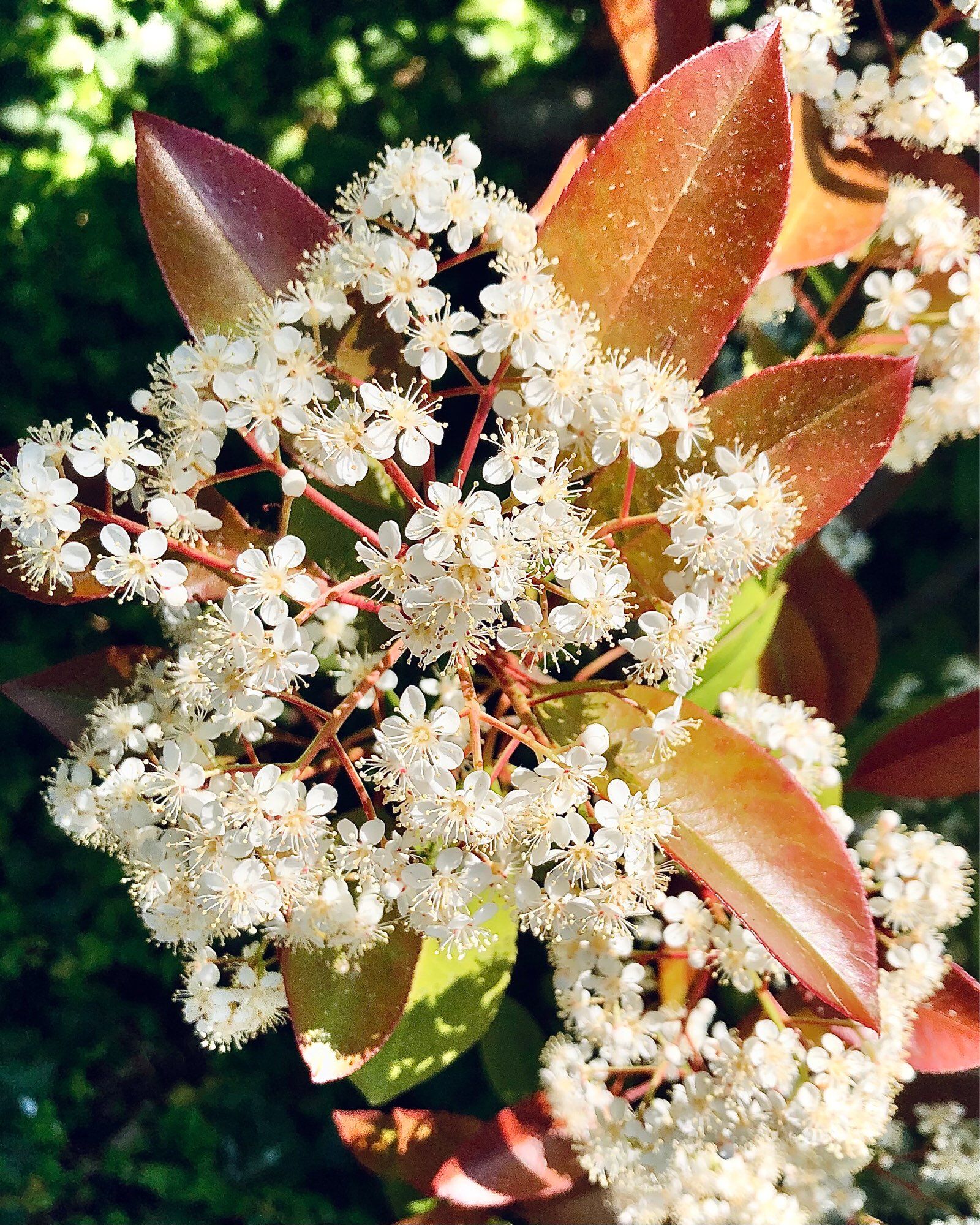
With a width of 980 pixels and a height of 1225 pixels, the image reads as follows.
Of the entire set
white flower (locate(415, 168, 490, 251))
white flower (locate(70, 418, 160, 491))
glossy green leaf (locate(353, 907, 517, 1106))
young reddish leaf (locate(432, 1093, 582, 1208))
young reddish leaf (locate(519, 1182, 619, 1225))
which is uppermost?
white flower (locate(415, 168, 490, 251))

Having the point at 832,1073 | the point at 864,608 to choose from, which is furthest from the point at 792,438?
the point at 832,1073

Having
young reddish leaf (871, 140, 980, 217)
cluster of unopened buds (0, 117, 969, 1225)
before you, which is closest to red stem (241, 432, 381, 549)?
cluster of unopened buds (0, 117, 969, 1225)

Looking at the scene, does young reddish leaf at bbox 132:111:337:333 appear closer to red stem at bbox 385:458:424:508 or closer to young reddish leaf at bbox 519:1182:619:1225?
red stem at bbox 385:458:424:508

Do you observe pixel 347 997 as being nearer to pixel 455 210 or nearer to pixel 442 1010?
pixel 442 1010

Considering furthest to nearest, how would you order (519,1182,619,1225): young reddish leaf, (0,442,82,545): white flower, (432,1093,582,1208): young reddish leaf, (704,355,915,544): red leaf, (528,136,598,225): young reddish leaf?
(519,1182,619,1225): young reddish leaf → (432,1093,582,1208): young reddish leaf → (528,136,598,225): young reddish leaf → (704,355,915,544): red leaf → (0,442,82,545): white flower

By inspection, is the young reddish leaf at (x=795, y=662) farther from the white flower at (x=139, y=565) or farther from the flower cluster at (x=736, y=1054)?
the white flower at (x=139, y=565)

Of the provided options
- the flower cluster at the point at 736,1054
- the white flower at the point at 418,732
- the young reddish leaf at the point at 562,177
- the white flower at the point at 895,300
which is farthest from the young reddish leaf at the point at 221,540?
the white flower at the point at 895,300

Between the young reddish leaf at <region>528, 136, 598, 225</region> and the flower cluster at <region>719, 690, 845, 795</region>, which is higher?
the young reddish leaf at <region>528, 136, 598, 225</region>
